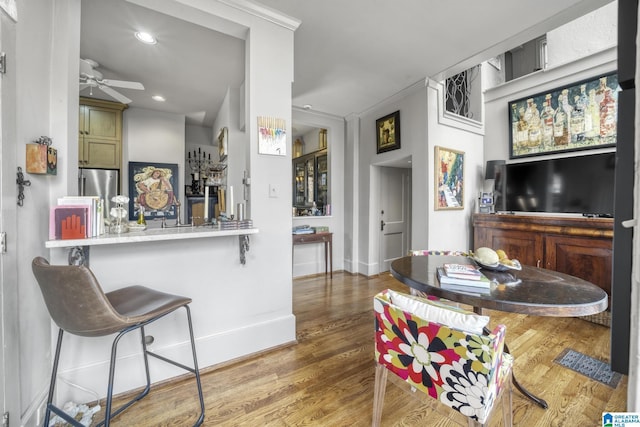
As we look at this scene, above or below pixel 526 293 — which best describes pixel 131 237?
above

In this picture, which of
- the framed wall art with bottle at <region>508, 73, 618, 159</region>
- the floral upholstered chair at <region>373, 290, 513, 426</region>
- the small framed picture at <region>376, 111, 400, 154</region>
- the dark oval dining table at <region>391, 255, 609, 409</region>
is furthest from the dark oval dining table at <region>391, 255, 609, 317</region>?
the small framed picture at <region>376, 111, 400, 154</region>

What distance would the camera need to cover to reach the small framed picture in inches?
145

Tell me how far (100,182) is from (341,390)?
442 centimetres

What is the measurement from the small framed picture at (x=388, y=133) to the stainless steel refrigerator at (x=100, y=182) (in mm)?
4155

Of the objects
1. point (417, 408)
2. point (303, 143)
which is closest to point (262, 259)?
point (417, 408)

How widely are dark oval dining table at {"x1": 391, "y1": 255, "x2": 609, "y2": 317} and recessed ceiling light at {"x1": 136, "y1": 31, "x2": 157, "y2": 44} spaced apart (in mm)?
2963

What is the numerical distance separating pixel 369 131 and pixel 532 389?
12.0 feet

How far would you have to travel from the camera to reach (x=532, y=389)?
1.63 m

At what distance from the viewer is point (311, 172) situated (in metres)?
5.50

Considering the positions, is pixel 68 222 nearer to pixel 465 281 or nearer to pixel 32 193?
pixel 32 193

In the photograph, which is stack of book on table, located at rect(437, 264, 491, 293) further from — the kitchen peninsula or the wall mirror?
the wall mirror

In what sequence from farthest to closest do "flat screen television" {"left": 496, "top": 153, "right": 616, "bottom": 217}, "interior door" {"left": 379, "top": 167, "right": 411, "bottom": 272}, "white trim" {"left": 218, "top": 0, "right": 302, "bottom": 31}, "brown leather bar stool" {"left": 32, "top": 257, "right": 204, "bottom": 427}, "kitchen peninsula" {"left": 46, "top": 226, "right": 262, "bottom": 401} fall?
"interior door" {"left": 379, "top": 167, "right": 411, "bottom": 272} < "flat screen television" {"left": 496, "top": 153, "right": 616, "bottom": 217} < "white trim" {"left": 218, "top": 0, "right": 302, "bottom": 31} < "kitchen peninsula" {"left": 46, "top": 226, "right": 262, "bottom": 401} < "brown leather bar stool" {"left": 32, "top": 257, "right": 204, "bottom": 427}

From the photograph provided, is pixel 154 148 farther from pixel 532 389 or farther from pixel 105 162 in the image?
pixel 532 389

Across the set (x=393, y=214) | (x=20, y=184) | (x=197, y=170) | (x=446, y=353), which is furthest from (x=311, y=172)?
(x=446, y=353)
